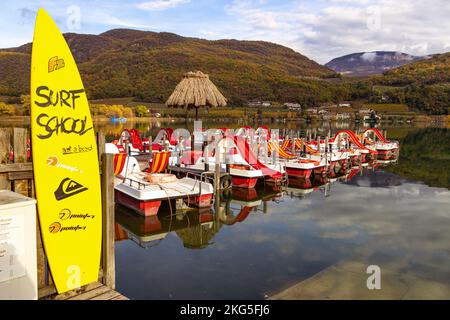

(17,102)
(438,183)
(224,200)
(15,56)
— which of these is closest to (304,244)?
(224,200)

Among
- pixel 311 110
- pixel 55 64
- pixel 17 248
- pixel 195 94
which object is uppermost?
pixel 311 110

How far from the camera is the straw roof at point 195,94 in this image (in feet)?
63.0

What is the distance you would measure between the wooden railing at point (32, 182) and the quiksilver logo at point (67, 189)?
0.30 m

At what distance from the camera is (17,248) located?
12.4ft

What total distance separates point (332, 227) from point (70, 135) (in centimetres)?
934

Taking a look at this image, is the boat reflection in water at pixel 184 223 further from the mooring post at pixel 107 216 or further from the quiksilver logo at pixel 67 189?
the quiksilver logo at pixel 67 189

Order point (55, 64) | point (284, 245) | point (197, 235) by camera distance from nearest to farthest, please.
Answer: point (55, 64) < point (284, 245) < point (197, 235)

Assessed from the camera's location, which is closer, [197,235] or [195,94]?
[197,235]

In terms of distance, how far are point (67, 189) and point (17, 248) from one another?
99cm

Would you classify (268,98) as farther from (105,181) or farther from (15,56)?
(105,181)

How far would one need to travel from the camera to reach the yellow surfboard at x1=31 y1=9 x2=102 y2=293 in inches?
175

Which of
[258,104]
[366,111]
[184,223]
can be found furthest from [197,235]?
[258,104]

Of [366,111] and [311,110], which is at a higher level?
[311,110]

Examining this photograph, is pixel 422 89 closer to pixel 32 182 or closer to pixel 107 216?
pixel 107 216
